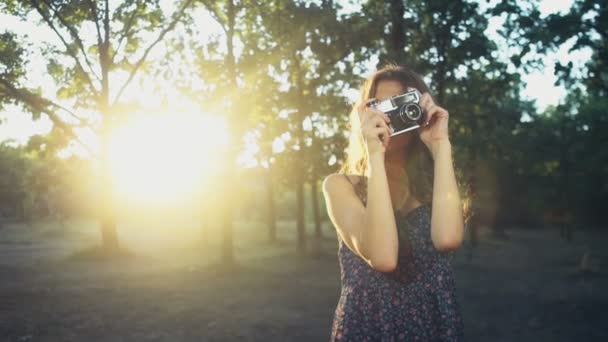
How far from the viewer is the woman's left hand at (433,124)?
2.41m

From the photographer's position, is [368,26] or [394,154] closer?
[394,154]

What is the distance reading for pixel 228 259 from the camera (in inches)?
747

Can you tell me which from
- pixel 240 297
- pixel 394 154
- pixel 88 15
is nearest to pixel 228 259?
pixel 240 297

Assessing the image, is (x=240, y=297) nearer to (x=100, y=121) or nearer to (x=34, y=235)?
(x=100, y=121)

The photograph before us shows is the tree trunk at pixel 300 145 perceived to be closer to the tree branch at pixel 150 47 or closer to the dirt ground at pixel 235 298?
the dirt ground at pixel 235 298

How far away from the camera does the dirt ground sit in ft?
34.4

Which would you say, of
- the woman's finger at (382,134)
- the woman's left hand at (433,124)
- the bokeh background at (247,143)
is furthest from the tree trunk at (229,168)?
the woman's finger at (382,134)

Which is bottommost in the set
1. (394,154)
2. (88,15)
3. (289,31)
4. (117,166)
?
(394,154)

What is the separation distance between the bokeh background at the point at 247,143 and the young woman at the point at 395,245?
741 cm

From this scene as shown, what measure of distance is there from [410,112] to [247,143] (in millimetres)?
23709

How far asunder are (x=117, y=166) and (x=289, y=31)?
35.5ft

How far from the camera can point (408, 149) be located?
270 cm

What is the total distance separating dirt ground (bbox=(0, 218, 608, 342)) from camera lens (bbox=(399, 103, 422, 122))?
8507 mm

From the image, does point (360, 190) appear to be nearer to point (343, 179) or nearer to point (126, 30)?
point (343, 179)
